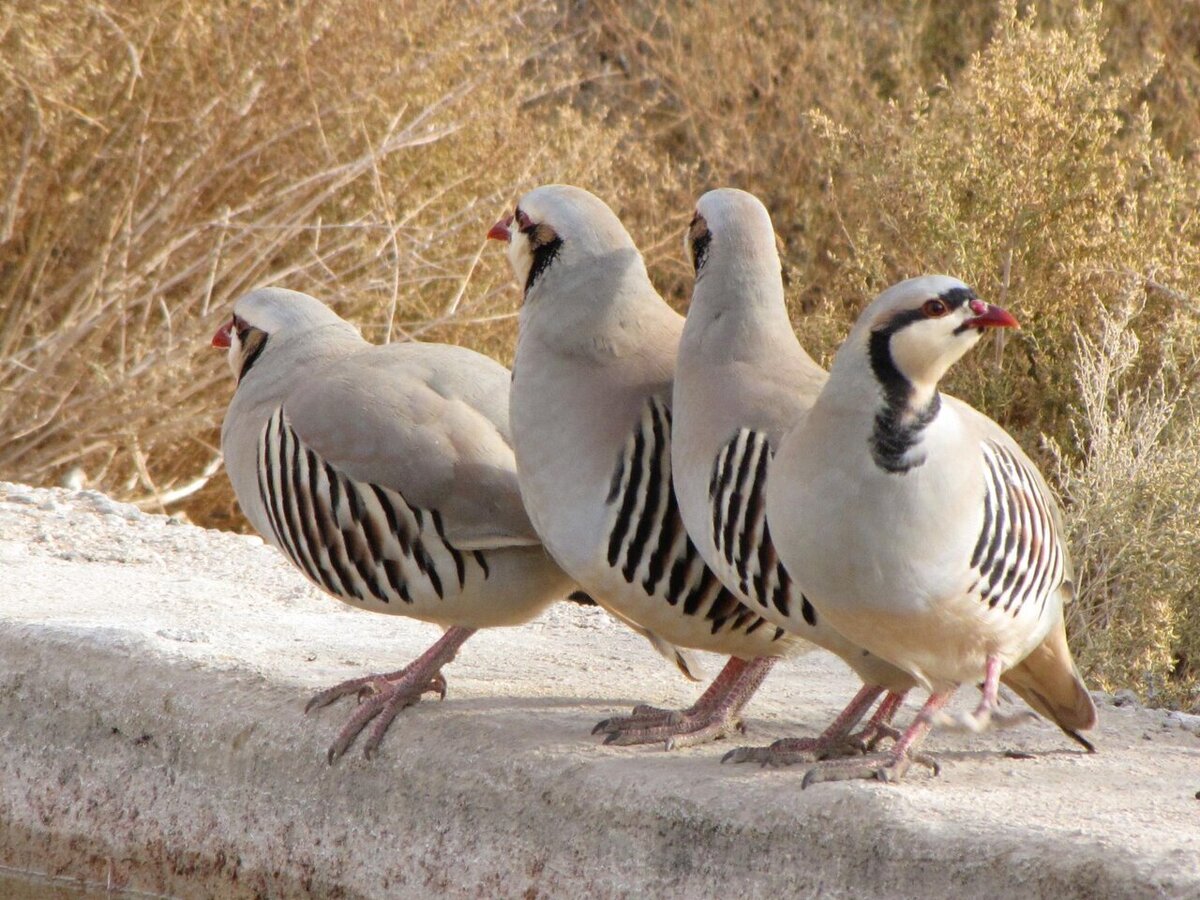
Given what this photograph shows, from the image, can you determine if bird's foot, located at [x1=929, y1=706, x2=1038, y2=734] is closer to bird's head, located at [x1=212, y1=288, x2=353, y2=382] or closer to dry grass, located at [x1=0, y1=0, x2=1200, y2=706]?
bird's head, located at [x1=212, y1=288, x2=353, y2=382]

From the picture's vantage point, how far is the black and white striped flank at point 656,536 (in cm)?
365

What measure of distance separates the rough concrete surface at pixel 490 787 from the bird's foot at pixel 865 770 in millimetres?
59

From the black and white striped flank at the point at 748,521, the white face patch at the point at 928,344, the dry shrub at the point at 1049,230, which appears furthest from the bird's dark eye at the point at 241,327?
the dry shrub at the point at 1049,230

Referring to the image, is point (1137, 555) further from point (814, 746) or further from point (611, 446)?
point (611, 446)

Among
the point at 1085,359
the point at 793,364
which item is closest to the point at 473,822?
the point at 793,364

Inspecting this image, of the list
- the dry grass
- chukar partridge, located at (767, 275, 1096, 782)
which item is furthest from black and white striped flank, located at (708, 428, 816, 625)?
the dry grass

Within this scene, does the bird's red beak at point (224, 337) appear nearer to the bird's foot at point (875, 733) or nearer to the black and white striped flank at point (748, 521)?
the black and white striped flank at point (748, 521)

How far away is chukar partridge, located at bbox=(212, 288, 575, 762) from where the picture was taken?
385 cm

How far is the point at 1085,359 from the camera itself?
6.17 meters

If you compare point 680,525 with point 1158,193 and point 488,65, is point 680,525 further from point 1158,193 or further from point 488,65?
point 488,65

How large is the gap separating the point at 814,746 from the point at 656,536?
56cm

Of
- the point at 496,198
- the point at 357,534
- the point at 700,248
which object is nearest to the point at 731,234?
the point at 700,248

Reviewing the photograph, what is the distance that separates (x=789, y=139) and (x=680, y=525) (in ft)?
21.1

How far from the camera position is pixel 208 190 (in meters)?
8.33
